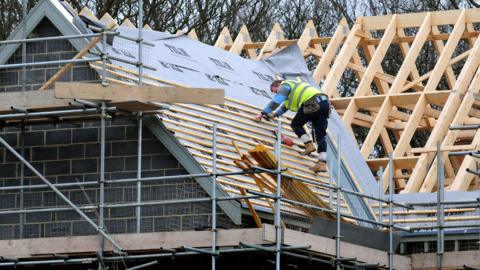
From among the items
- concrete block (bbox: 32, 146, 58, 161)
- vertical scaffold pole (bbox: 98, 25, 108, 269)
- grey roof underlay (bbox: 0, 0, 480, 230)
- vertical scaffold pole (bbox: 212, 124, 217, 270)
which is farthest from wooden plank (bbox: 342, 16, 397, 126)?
vertical scaffold pole (bbox: 212, 124, 217, 270)

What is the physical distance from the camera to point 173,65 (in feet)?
85.8

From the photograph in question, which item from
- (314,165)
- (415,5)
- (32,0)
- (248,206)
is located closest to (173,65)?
(314,165)

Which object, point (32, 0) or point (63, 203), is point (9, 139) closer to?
point (63, 203)

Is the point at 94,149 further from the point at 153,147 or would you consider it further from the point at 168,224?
the point at 168,224

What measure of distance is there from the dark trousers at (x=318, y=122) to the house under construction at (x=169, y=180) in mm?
386

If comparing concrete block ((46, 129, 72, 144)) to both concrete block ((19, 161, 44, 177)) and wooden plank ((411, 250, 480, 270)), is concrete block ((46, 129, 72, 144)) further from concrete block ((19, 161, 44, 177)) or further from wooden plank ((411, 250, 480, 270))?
wooden plank ((411, 250, 480, 270))

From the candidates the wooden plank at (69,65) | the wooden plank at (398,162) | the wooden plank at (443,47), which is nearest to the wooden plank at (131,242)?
the wooden plank at (69,65)

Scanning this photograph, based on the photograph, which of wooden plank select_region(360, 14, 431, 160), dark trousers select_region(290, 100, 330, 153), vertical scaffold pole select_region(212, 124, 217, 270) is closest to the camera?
vertical scaffold pole select_region(212, 124, 217, 270)

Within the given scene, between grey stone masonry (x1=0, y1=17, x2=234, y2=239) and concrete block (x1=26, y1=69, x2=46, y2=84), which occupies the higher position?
concrete block (x1=26, y1=69, x2=46, y2=84)

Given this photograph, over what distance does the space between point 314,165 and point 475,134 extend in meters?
4.06

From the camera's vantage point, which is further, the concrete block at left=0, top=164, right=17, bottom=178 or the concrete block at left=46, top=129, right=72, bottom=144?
the concrete block at left=0, top=164, right=17, bottom=178

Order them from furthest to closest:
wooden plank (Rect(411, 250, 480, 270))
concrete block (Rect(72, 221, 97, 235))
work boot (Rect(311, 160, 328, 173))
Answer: work boot (Rect(311, 160, 328, 173))
wooden plank (Rect(411, 250, 480, 270))
concrete block (Rect(72, 221, 97, 235))

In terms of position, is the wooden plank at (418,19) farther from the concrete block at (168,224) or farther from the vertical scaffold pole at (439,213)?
the concrete block at (168,224)

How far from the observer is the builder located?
24.9m
